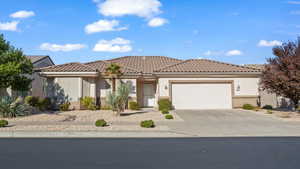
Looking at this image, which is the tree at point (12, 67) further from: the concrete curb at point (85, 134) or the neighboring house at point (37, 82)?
the concrete curb at point (85, 134)

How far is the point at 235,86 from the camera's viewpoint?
67.1ft

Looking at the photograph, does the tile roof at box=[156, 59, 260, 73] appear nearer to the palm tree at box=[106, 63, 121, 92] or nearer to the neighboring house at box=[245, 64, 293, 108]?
the neighboring house at box=[245, 64, 293, 108]

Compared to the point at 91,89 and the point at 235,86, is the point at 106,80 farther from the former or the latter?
the point at 235,86

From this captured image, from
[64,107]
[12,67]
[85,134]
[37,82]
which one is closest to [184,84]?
[64,107]

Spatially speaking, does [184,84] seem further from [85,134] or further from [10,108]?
[10,108]

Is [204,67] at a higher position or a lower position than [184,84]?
higher

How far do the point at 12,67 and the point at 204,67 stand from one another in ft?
49.7

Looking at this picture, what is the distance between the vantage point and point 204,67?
21.4m

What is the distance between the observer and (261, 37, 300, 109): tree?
1495 cm

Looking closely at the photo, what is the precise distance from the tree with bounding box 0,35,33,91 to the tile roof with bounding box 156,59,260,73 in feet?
34.0
